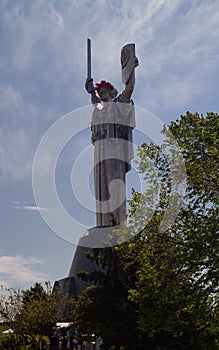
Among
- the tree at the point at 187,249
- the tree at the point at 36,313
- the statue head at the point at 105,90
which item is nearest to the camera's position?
the tree at the point at 187,249

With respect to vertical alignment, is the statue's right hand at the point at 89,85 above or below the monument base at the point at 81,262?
above

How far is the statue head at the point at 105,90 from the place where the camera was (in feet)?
98.9

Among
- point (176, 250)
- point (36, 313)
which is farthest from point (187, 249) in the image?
point (36, 313)

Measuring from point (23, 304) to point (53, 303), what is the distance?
3.34 metres

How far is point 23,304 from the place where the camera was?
26828mm

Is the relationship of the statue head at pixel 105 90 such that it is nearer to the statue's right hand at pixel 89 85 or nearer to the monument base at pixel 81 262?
the statue's right hand at pixel 89 85

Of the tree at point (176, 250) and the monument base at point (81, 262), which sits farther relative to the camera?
the monument base at point (81, 262)

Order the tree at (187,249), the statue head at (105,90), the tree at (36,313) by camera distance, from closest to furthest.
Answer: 1. the tree at (187,249)
2. the tree at (36,313)
3. the statue head at (105,90)

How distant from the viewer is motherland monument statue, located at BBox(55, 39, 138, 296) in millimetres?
27453

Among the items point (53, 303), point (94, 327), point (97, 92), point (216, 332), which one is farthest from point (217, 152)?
point (97, 92)

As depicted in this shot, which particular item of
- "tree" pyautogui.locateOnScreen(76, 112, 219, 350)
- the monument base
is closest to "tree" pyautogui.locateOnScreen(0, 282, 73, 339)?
the monument base

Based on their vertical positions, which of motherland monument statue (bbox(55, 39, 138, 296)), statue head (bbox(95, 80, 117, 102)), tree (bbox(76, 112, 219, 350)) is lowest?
tree (bbox(76, 112, 219, 350))

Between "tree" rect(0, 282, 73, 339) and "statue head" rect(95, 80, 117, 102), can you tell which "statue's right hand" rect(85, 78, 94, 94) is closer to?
"statue head" rect(95, 80, 117, 102)

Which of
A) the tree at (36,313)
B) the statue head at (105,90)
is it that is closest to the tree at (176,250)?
the tree at (36,313)
